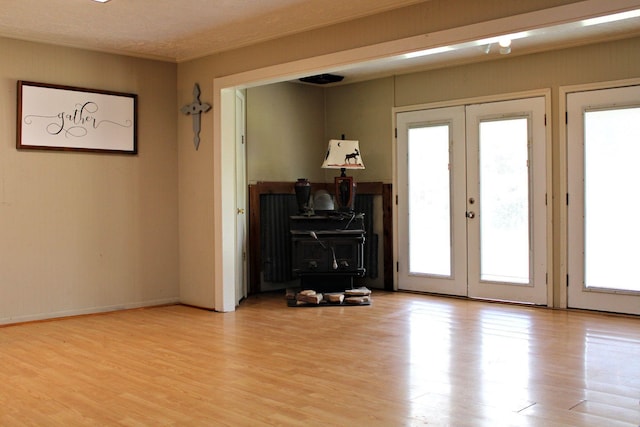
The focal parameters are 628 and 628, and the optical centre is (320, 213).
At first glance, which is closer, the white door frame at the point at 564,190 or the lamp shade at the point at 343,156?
the white door frame at the point at 564,190

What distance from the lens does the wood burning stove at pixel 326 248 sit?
21.3 feet

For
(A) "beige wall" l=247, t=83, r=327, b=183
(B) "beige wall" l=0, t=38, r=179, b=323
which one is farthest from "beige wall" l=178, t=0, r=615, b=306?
(A) "beige wall" l=247, t=83, r=327, b=183

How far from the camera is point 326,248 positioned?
21.3 feet

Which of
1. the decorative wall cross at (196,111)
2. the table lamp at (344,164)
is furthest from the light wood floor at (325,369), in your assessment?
the decorative wall cross at (196,111)

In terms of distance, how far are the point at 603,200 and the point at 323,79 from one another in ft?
10.9

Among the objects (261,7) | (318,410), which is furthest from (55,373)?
(261,7)

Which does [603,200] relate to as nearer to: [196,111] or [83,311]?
[196,111]

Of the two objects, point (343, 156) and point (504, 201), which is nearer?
point (504, 201)

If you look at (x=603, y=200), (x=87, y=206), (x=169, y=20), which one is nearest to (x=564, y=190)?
(x=603, y=200)

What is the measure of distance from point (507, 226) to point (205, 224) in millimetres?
2976

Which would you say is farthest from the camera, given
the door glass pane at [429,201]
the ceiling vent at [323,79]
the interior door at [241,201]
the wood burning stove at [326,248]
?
the ceiling vent at [323,79]

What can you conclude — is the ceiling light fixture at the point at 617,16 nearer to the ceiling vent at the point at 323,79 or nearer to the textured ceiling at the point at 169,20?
the textured ceiling at the point at 169,20

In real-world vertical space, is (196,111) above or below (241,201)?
above

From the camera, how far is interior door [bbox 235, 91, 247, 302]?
6.34m
